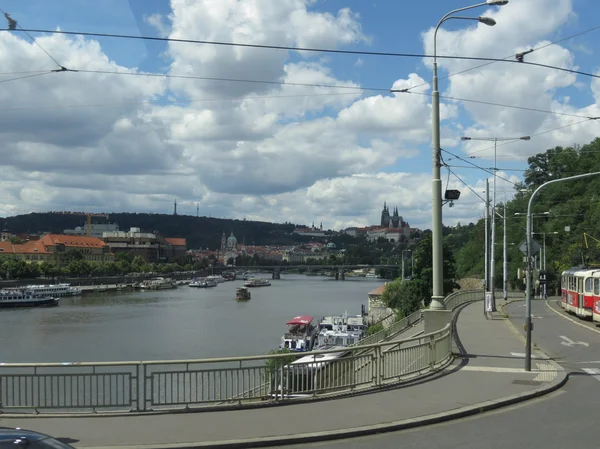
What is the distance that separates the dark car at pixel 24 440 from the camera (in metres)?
5.41

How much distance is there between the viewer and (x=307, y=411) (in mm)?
10781

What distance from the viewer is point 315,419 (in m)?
10.2

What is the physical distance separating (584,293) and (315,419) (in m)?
26.3

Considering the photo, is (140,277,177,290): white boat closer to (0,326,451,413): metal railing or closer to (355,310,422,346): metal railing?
(355,310,422,346): metal railing

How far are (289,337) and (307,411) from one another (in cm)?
4120

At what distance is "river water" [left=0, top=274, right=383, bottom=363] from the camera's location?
43978 millimetres

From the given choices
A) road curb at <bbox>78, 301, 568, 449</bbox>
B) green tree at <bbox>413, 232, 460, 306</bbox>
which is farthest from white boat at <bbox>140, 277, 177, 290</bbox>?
road curb at <bbox>78, 301, 568, 449</bbox>

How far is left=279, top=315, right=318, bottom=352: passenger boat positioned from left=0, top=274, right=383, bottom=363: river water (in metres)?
1.32

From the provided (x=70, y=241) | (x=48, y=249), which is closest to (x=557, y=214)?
(x=48, y=249)

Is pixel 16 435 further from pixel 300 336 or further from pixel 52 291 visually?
pixel 52 291

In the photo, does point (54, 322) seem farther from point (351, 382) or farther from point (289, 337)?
point (351, 382)

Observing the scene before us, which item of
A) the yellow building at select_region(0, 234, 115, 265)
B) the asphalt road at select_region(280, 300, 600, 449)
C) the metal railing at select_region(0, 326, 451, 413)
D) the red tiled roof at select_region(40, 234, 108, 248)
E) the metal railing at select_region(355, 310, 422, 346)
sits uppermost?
the red tiled roof at select_region(40, 234, 108, 248)

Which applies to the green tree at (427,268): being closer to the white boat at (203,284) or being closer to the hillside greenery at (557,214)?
the hillside greenery at (557,214)

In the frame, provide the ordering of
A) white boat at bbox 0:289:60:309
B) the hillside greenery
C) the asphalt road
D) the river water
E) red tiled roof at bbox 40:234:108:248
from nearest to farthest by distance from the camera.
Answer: the asphalt road < the river water < the hillside greenery < white boat at bbox 0:289:60:309 < red tiled roof at bbox 40:234:108:248
